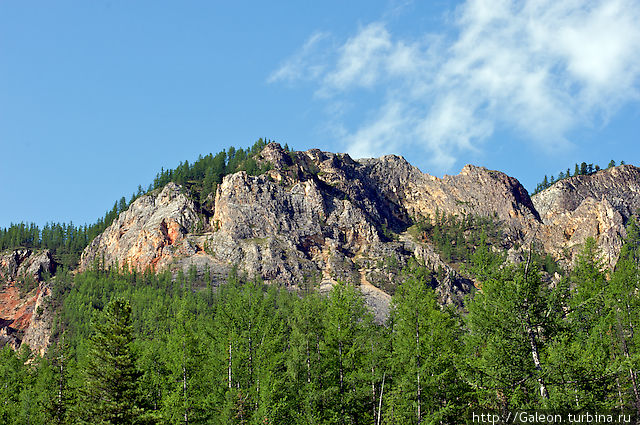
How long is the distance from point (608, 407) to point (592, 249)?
106ft

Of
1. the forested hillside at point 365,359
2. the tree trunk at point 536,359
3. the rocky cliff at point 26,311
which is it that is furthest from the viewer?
the rocky cliff at point 26,311

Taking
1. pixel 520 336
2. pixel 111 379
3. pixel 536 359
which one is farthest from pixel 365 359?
pixel 536 359

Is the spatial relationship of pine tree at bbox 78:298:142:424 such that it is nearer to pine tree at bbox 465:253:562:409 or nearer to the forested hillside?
the forested hillside

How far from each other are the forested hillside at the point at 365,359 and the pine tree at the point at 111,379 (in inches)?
3.4

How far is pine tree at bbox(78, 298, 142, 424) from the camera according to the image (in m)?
37.4

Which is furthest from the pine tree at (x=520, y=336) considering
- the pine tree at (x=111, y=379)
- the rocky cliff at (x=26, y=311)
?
the rocky cliff at (x=26, y=311)

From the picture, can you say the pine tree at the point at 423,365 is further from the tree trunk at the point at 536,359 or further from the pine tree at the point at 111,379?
the pine tree at the point at 111,379

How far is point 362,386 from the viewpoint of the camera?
4197cm

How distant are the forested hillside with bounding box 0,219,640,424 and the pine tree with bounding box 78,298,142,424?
0.28ft

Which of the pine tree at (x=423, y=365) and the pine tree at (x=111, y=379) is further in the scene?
the pine tree at (x=111, y=379)

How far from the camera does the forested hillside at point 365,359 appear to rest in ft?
85.9

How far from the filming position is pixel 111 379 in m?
38.5

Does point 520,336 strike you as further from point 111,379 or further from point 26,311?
point 26,311

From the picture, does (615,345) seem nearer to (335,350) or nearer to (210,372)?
(335,350)
